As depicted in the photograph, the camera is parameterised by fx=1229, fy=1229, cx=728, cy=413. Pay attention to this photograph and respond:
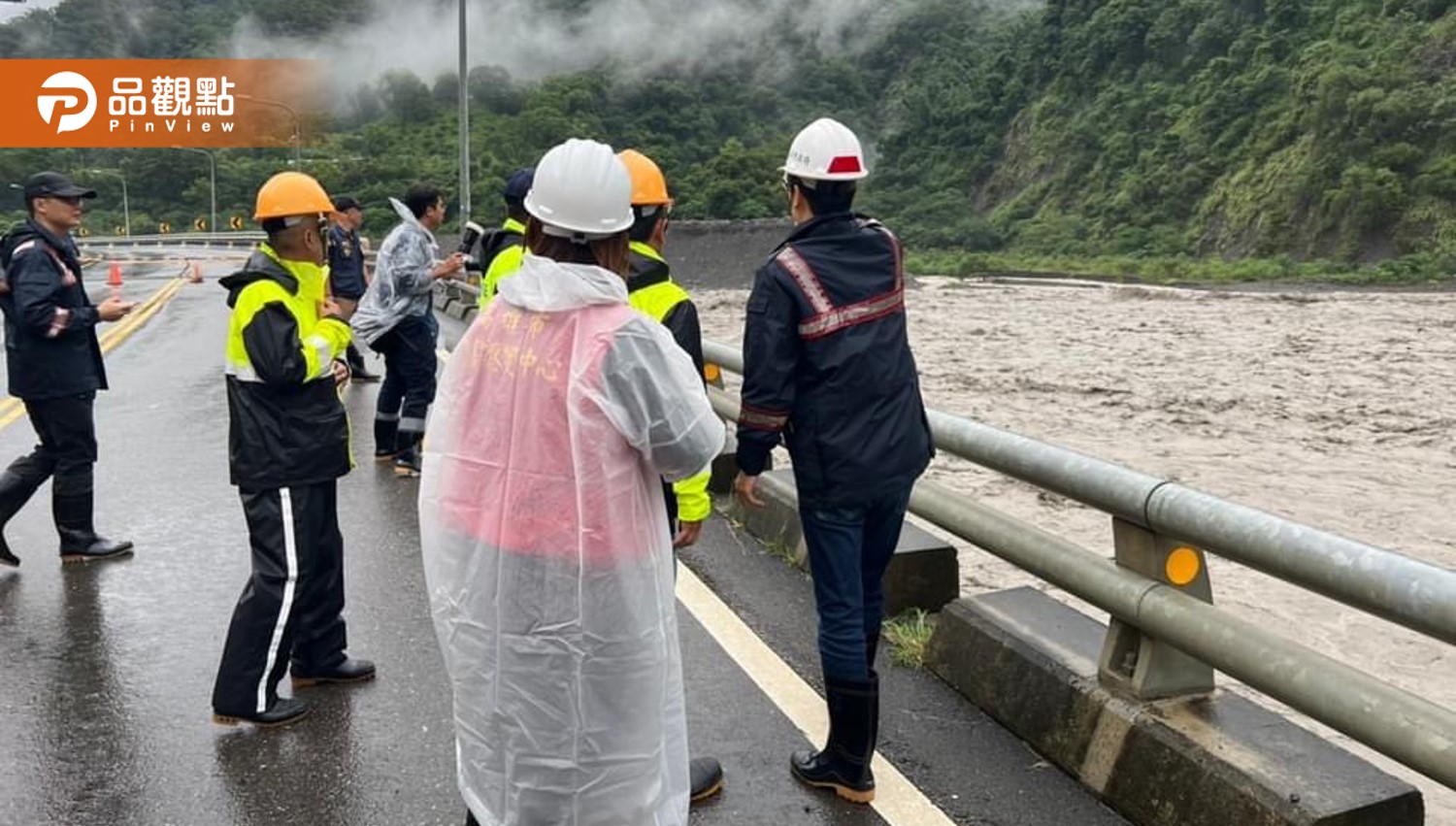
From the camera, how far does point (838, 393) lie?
11.1 feet

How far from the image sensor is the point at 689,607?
5215mm

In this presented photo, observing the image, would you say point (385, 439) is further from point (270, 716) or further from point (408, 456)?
point (270, 716)

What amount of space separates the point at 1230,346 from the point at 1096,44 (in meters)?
69.5

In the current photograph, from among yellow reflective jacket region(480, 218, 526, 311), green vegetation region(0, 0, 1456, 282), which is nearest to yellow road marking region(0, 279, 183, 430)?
yellow reflective jacket region(480, 218, 526, 311)

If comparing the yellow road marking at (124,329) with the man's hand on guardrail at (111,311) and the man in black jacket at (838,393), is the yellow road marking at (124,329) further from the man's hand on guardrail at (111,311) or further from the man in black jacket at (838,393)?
the man in black jacket at (838,393)

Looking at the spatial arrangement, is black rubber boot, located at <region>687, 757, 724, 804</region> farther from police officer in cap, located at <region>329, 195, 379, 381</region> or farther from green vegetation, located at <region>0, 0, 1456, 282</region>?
green vegetation, located at <region>0, 0, 1456, 282</region>

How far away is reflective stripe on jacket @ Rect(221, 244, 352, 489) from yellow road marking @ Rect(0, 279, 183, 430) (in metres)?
5.77

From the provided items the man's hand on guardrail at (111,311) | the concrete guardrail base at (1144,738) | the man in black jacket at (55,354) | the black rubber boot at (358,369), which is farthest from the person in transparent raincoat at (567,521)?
the black rubber boot at (358,369)

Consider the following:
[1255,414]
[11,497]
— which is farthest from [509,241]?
[1255,414]

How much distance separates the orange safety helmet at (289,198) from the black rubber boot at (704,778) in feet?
6.88

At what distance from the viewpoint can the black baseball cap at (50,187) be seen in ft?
18.1

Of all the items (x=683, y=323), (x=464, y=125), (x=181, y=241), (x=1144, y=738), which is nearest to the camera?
(x=1144, y=738)

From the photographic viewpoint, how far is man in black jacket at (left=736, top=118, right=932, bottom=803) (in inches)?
131

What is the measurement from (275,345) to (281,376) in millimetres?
98
